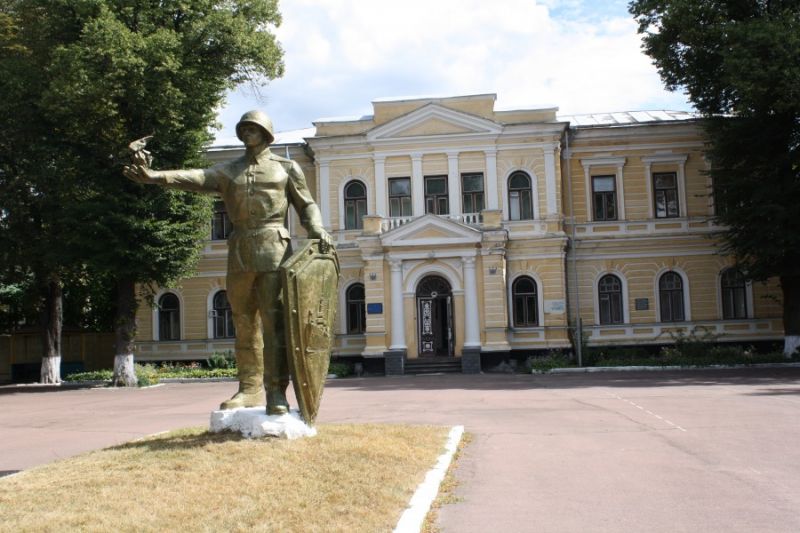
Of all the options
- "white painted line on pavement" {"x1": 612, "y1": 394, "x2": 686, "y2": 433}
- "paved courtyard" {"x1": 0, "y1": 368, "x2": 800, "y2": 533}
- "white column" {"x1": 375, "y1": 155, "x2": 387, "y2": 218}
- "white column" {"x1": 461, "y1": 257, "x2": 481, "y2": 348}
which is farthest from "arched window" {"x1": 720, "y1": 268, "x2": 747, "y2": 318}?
"white painted line on pavement" {"x1": 612, "y1": 394, "x2": 686, "y2": 433}

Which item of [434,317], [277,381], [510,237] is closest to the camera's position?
[277,381]

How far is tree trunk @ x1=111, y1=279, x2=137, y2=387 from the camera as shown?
78.7 feet

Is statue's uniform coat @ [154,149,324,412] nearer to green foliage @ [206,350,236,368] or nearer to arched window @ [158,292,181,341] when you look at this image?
green foliage @ [206,350,236,368]

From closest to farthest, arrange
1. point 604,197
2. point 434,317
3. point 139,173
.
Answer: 1. point 139,173
2. point 434,317
3. point 604,197

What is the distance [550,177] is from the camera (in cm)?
2786

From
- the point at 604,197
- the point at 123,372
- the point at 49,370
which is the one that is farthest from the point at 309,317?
the point at 604,197

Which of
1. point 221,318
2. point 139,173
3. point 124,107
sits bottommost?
point 221,318

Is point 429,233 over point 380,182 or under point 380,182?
under

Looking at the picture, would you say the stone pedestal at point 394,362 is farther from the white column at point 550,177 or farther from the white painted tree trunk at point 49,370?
the white painted tree trunk at point 49,370

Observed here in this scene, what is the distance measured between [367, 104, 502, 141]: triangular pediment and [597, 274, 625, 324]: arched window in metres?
7.08

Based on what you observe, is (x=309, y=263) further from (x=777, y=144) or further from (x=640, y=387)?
(x=777, y=144)

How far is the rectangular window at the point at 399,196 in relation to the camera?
28.6m

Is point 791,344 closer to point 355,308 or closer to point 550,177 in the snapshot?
point 550,177

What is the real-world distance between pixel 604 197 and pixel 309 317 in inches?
941
